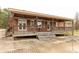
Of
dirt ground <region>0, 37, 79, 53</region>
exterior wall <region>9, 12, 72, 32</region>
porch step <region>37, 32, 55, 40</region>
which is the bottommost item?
dirt ground <region>0, 37, 79, 53</region>

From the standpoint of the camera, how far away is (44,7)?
385 cm

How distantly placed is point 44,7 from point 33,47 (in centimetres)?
83

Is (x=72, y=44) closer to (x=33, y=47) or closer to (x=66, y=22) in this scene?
(x=66, y=22)

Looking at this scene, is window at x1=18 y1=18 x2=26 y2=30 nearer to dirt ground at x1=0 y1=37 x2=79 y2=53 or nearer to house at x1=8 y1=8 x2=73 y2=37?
house at x1=8 y1=8 x2=73 y2=37

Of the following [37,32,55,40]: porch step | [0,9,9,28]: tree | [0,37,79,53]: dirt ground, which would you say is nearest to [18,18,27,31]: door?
[37,32,55,40]: porch step

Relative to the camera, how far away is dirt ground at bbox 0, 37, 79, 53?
145 inches

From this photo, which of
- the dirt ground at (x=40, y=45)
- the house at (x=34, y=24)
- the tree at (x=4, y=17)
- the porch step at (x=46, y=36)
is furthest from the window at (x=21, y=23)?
the tree at (x=4, y=17)

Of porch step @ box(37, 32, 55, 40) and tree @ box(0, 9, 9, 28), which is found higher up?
tree @ box(0, 9, 9, 28)

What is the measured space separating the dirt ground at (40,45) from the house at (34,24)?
260mm

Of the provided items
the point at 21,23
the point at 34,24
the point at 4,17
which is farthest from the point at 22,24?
the point at 4,17

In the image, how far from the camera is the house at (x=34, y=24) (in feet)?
13.4

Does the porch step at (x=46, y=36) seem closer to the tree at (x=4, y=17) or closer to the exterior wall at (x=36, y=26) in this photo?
the exterior wall at (x=36, y=26)

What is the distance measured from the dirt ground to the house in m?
0.26
